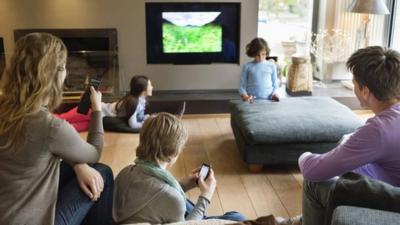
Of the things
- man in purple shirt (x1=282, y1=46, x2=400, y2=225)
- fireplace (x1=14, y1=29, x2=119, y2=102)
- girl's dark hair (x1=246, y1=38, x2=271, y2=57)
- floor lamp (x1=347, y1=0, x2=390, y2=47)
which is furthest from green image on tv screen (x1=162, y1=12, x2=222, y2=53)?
man in purple shirt (x1=282, y1=46, x2=400, y2=225)

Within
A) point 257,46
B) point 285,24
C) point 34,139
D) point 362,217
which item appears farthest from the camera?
point 285,24

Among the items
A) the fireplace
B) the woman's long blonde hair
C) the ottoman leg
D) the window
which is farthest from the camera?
the window

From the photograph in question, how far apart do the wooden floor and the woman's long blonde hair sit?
1.41 m

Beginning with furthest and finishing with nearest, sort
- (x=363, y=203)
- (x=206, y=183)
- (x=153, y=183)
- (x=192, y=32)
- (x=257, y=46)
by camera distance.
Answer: (x=192, y=32) → (x=257, y=46) → (x=206, y=183) → (x=153, y=183) → (x=363, y=203)

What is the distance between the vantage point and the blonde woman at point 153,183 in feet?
5.72

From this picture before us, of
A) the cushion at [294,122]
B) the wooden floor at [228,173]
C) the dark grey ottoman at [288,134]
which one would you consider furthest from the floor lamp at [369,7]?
the wooden floor at [228,173]

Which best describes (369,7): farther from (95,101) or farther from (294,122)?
(95,101)

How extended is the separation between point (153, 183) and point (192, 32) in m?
3.46

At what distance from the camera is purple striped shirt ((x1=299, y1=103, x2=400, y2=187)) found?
169 centimetres

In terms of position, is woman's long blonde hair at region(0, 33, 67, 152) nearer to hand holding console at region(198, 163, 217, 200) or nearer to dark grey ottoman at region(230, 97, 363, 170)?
hand holding console at region(198, 163, 217, 200)

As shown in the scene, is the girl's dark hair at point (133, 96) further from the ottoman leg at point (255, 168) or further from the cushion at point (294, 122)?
the ottoman leg at point (255, 168)

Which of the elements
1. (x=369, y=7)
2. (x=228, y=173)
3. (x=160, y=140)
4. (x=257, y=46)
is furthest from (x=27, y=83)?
(x=369, y=7)

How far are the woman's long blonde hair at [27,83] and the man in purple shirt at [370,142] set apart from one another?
1.00 metres

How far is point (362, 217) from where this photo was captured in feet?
4.44
